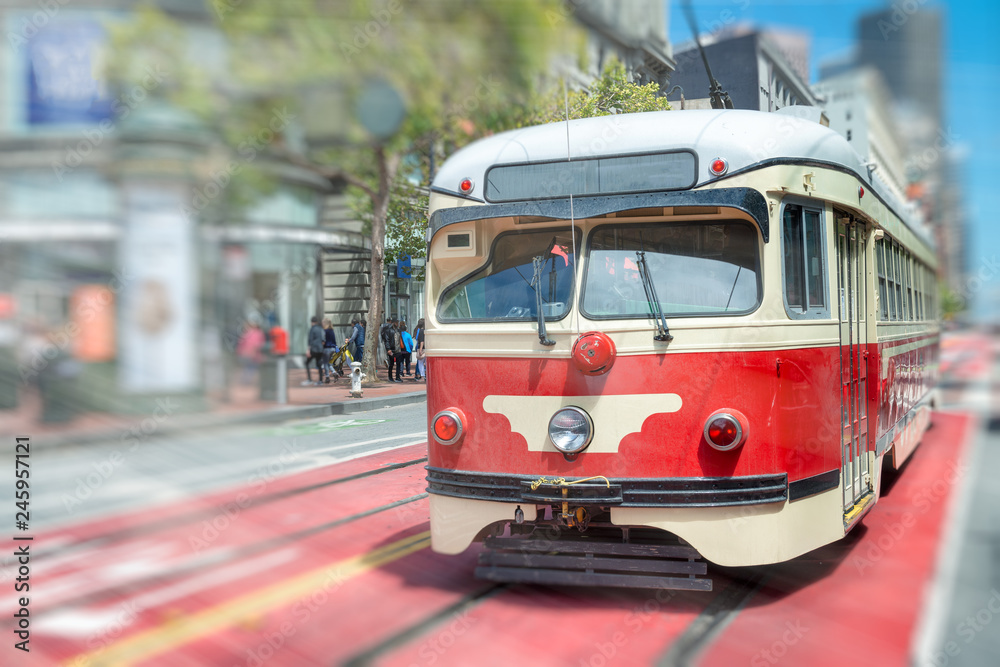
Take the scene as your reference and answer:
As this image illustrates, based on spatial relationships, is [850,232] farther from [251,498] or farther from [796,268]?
[251,498]

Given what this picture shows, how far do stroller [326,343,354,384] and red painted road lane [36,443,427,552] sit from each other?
1322mm

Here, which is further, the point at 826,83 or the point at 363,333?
the point at 363,333

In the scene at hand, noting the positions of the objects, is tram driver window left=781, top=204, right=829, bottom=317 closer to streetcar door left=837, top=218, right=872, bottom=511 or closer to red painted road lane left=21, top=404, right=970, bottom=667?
streetcar door left=837, top=218, right=872, bottom=511

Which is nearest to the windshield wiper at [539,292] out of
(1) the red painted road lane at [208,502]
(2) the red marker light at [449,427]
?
(2) the red marker light at [449,427]

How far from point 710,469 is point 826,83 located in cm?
332

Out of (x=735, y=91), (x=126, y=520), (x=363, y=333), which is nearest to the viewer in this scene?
(x=735, y=91)

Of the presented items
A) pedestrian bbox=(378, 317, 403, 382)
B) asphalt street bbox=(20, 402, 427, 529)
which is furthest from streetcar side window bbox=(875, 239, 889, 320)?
pedestrian bbox=(378, 317, 403, 382)

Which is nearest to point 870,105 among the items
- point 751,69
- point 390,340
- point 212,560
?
point 751,69

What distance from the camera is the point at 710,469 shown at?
4168 mm

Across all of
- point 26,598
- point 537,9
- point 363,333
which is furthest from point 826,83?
point 363,333

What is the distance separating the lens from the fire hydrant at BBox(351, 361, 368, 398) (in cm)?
1280

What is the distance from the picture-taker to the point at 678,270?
14.2ft

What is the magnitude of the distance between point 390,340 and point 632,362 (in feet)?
35.5

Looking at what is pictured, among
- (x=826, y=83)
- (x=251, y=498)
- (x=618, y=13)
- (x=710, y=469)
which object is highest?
(x=618, y=13)
